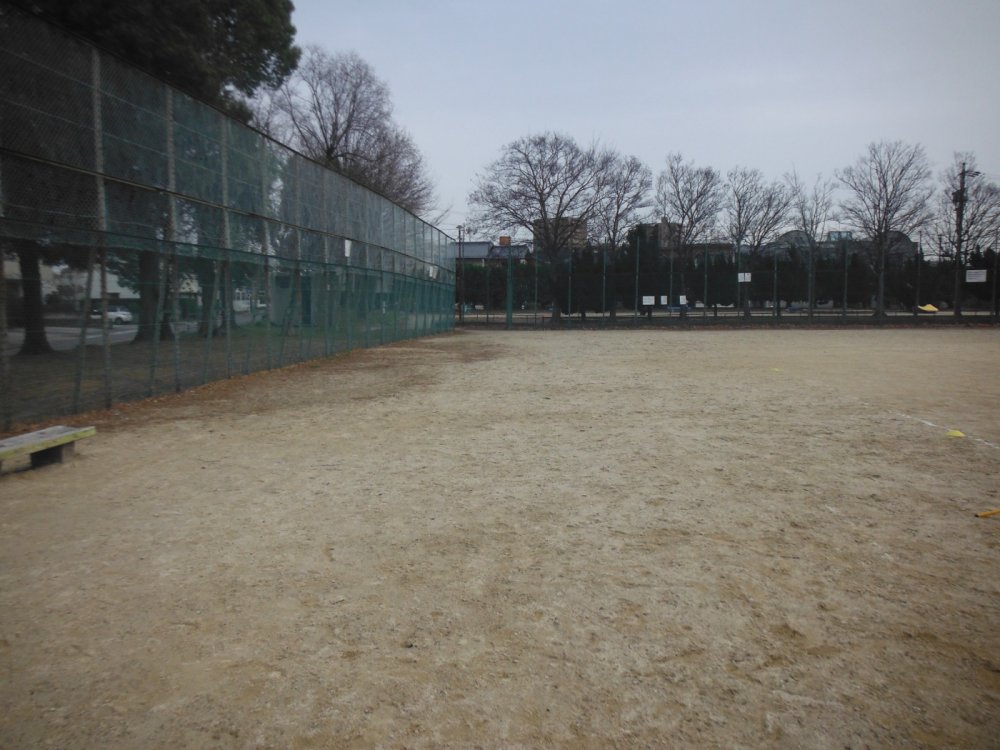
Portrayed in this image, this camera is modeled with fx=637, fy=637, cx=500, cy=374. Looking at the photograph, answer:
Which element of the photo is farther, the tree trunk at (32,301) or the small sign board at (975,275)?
the small sign board at (975,275)

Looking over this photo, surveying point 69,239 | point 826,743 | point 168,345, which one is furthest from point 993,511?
point 168,345

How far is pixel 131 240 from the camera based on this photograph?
351 inches

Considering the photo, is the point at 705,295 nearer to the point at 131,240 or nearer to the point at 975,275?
the point at 975,275

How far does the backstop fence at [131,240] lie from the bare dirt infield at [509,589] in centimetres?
190

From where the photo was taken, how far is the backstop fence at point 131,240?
750 cm

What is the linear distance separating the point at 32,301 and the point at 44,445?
282 cm

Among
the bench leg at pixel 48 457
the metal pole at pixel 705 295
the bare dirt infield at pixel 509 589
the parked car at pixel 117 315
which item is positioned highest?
the metal pole at pixel 705 295

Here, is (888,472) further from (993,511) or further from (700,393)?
(700,393)

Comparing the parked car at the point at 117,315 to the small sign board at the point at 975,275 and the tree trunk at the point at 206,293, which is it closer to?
the tree trunk at the point at 206,293

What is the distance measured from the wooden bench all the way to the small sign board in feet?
117

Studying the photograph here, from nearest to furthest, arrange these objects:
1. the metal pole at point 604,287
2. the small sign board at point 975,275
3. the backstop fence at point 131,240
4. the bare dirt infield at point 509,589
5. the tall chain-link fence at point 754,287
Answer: the bare dirt infield at point 509,589, the backstop fence at point 131,240, the small sign board at point 975,275, the tall chain-link fence at point 754,287, the metal pole at point 604,287

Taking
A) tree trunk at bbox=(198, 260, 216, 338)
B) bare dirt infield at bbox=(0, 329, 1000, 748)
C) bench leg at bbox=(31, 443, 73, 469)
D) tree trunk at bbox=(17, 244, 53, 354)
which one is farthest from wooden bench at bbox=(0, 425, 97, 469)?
tree trunk at bbox=(198, 260, 216, 338)

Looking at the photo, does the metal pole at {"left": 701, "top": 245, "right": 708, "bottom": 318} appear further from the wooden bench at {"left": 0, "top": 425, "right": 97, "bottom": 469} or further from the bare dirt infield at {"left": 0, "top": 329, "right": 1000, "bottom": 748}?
the wooden bench at {"left": 0, "top": 425, "right": 97, "bottom": 469}

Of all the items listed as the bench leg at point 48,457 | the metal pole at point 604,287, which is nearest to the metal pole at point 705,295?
the metal pole at point 604,287
